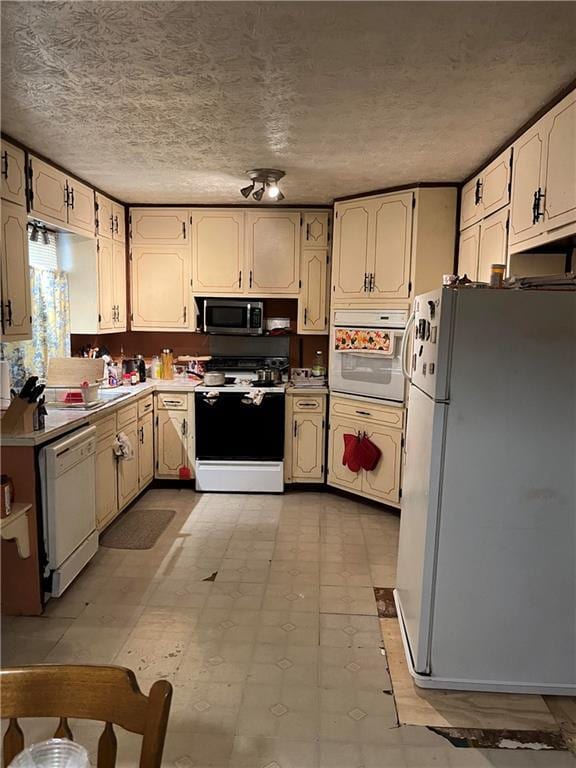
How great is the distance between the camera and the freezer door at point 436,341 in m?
2.01

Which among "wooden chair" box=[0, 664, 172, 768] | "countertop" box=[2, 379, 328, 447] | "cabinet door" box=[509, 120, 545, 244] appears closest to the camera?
"wooden chair" box=[0, 664, 172, 768]

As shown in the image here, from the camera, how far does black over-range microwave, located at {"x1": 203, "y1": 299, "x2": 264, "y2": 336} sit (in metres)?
4.60

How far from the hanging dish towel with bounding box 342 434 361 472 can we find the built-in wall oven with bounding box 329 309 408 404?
13.9 inches

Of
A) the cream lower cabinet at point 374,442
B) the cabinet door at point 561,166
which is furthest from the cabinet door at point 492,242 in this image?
the cream lower cabinet at point 374,442

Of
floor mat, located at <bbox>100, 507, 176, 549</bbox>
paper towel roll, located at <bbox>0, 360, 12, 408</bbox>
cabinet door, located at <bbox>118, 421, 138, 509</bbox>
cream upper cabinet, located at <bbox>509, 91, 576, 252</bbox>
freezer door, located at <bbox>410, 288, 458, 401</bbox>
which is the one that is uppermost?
cream upper cabinet, located at <bbox>509, 91, 576, 252</bbox>

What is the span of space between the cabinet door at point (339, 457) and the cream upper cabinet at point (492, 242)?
154 cm

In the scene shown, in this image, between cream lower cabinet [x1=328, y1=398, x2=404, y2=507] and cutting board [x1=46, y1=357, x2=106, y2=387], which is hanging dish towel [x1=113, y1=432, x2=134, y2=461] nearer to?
cutting board [x1=46, y1=357, x2=106, y2=387]

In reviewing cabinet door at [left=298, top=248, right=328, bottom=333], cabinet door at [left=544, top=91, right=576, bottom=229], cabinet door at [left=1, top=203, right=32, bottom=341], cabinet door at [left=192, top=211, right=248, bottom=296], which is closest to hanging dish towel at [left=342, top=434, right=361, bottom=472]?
cabinet door at [left=298, top=248, right=328, bottom=333]

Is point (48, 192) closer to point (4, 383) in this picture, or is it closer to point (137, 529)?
point (4, 383)

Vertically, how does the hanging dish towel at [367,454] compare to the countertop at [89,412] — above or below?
below

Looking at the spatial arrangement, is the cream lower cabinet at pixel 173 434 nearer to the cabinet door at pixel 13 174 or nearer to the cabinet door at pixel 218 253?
the cabinet door at pixel 218 253

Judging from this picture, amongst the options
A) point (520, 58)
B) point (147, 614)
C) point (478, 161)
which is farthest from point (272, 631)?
point (478, 161)

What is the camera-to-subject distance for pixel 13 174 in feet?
9.41

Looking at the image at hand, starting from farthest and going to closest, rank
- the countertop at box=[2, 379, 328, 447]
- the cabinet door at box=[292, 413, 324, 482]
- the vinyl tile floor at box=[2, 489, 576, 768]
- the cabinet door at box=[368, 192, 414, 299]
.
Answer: the cabinet door at box=[292, 413, 324, 482] → the cabinet door at box=[368, 192, 414, 299] → the countertop at box=[2, 379, 328, 447] → the vinyl tile floor at box=[2, 489, 576, 768]
